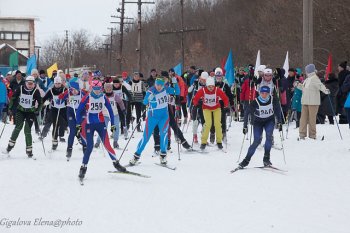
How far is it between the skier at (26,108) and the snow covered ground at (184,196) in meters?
0.47

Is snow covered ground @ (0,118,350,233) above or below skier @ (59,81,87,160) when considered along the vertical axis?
below

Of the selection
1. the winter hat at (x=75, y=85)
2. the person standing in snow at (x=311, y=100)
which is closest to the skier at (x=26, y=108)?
the winter hat at (x=75, y=85)

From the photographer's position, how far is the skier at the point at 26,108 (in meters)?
12.8

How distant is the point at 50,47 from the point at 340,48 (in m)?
89.8

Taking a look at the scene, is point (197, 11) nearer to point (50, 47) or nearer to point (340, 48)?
point (50, 47)

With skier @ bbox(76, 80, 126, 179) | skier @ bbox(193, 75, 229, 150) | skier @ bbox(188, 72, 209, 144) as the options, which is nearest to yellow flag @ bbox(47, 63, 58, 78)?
skier @ bbox(188, 72, 209, 144)

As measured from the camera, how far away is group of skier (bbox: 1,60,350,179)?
34.9 ft

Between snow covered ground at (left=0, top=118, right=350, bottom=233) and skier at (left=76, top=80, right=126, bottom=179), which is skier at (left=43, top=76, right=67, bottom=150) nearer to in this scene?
snow covered ground at (left=0, top=118, right=350, bottom=233)

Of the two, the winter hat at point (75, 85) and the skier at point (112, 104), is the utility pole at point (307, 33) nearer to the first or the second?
the skier at point (112, 104)

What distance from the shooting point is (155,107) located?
11.7 m

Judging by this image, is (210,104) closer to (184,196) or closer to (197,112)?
(197,112)

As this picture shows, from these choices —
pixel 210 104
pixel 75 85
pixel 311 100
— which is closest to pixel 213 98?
pixel 210 104

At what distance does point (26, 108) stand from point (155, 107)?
3335 mm

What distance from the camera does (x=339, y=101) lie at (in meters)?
18.4
